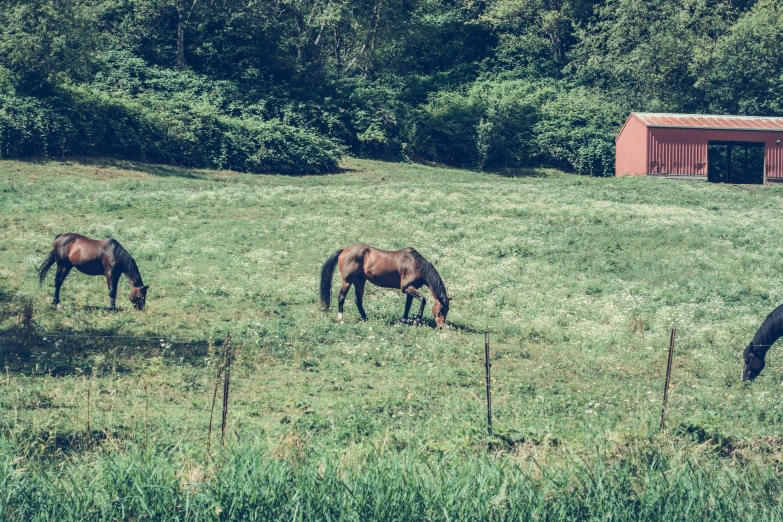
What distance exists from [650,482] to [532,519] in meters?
1.41

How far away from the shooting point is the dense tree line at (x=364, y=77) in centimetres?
4484

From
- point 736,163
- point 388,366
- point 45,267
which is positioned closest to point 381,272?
point 388,366

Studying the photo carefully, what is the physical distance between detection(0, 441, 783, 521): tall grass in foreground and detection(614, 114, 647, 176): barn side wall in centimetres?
4463

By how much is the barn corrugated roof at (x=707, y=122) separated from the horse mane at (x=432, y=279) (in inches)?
1388

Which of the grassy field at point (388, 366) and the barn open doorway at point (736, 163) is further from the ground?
the barn open doorway at point (736, 163)

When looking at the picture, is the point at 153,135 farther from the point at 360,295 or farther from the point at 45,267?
the point at 360,295

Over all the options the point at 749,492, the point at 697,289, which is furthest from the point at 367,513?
the point at 697,289

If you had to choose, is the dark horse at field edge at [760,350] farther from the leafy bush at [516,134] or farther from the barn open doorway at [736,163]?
the barn open doorway at [736,163]

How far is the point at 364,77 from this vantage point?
65.7 meters

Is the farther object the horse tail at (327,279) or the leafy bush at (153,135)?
the leafy bush at (153,135)

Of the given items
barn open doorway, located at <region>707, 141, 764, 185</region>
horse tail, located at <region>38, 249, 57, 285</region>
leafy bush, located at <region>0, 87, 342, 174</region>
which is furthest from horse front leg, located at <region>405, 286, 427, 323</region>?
barn open doorway, located at <region>707, 141, 764, 185</region>

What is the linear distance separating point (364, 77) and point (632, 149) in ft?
75.1

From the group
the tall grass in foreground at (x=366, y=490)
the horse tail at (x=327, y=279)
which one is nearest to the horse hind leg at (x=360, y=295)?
the horse tail at (x=327, y=279)

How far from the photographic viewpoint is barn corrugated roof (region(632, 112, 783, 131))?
51.0 meters
